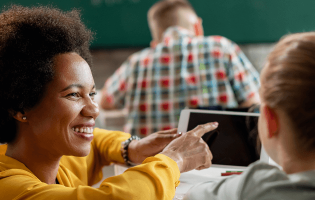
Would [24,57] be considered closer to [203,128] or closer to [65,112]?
[65,112]

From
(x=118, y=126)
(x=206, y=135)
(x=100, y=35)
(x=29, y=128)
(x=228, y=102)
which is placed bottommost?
(x=118, y=126)

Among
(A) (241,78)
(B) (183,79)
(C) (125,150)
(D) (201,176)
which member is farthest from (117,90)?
(D) (201,176)

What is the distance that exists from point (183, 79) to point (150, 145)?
83cm

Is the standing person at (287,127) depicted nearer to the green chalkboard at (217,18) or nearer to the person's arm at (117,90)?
the person's arm at (117,90)

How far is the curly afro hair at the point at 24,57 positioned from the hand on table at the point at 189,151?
0.34m

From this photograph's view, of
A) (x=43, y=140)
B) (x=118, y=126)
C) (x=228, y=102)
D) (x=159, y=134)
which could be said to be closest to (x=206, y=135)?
(x=159, y=134)

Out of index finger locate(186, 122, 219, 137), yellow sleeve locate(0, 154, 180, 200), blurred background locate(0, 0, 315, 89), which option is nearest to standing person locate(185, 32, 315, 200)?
yellow sleeve locate(0, 154, 180, 200)

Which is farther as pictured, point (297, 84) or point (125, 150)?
point (125, 150)

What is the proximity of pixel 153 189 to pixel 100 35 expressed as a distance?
2.44 meters

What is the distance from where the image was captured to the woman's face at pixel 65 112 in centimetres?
74

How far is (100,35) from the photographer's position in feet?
A: 9.48

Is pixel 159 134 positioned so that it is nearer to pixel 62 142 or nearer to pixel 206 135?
pixel 206 135

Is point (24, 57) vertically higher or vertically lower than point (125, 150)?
higher

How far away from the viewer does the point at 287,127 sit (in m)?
0.52
